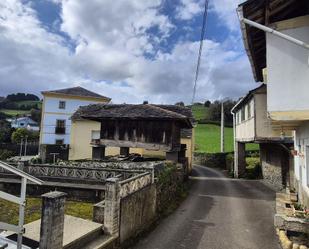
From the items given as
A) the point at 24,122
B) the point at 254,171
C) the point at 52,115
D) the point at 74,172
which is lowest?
the point at 254,171

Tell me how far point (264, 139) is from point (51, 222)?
54.2 feet

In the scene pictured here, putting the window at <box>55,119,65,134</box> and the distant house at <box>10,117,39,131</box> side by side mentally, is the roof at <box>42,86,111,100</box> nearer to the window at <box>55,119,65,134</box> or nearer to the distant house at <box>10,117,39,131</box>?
the window at <box>55,119,65,134</box>

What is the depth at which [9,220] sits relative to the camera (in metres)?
10.1

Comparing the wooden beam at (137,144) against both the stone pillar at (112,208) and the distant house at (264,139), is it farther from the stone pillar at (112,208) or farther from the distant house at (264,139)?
the stone pillar at (112,208)

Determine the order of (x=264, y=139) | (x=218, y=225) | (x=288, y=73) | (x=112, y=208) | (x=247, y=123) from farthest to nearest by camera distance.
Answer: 1. (x=247, y=123)
2. (x=264, y=139)
3. (x=218, y=225)
4. (x=112, y=208)
5. (x=288, y=73)

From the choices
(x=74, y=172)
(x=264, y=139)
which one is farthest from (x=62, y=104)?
(x=264, y=139)

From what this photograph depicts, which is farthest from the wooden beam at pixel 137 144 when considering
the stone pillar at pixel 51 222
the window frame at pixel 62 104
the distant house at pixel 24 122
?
the distant house at pixel 24 122

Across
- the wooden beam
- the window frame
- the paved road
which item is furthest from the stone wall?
the window frame

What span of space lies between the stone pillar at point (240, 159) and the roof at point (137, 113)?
8.98 m

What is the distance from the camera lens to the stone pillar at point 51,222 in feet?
20.3

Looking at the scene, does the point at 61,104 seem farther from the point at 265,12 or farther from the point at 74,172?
the point at 265,12

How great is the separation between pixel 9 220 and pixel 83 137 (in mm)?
24141

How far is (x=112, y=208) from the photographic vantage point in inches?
345

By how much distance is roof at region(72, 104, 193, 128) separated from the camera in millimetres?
18747
